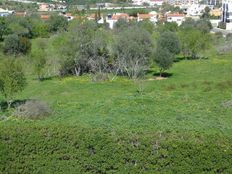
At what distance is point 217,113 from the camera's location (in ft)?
74.0

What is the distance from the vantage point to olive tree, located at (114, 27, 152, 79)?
43.7m

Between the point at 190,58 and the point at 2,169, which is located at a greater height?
the point at 2,169

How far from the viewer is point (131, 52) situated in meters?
45.0

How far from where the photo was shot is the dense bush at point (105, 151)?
55.3ft

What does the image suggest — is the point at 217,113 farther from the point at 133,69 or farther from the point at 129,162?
the point at 133,69

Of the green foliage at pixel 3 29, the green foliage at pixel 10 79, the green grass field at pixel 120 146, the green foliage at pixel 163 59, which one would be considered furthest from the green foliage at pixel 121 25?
the green grass field at pixel 120 146

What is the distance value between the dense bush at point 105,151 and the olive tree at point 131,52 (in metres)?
25.4

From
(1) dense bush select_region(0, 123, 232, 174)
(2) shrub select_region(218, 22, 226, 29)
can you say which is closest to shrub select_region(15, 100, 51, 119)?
(1) dense bush select_region(0, 123, 232, 174)

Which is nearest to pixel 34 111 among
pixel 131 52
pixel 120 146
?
pixel 120 146

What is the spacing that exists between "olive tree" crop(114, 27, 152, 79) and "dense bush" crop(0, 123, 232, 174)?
83.4ft

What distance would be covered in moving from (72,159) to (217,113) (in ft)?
28.5

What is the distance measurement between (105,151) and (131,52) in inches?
1123

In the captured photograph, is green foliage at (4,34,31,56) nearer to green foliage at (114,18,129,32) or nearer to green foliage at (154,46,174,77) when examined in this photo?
green foliage at (114,18,129,32)

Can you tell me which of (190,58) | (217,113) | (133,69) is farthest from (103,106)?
(190,58)
